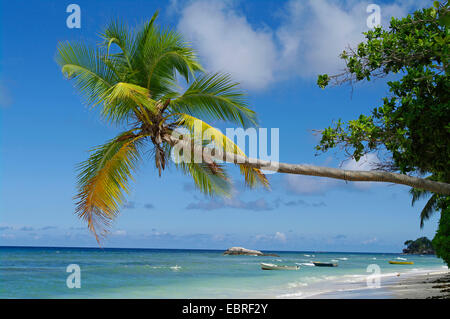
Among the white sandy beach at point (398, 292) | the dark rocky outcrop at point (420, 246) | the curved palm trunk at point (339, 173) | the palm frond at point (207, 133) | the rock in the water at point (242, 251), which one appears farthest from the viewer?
the dark rocky outcrop at point (420, 246)

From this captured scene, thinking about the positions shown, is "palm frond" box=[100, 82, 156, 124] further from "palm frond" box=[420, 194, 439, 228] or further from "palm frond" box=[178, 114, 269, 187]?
"palm frond" box=[420, 194, 439, 228]

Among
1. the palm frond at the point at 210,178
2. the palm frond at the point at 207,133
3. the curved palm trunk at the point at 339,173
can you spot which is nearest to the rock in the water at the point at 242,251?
the palm frond at the point at 210,178

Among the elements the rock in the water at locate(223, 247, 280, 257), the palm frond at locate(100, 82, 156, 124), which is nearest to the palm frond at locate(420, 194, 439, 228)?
the palm frond at locate(100, 82, 156, 124)

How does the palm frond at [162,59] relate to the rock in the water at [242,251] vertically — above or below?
above

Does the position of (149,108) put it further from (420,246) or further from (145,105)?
(420,246)

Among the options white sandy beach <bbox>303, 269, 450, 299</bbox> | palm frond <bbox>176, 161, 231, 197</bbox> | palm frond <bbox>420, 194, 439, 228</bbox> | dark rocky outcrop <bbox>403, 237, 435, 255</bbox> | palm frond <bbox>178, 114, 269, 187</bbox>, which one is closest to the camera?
palm frond <bbox>178, 114, 269, 187</bbox>

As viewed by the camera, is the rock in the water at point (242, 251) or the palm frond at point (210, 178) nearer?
the palm frond at point (210, 178)

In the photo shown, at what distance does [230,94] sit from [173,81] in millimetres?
1109

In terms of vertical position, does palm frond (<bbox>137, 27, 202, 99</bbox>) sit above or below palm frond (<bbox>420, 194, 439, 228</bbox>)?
above

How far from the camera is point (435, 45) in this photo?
569 centimetres

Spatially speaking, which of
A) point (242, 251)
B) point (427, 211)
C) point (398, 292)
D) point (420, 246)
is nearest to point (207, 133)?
point (398, 292)

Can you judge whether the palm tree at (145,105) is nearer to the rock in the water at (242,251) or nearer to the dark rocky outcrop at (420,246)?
the rock in the water at (242,251)
